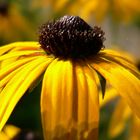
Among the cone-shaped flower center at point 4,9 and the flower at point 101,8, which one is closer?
the flower at point 101,8

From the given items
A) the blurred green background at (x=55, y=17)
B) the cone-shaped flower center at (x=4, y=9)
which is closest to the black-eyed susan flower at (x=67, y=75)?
the blurred green background at (x=55, y=17)

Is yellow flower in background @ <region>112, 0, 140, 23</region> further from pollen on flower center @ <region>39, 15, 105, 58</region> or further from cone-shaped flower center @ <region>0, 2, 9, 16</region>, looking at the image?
pollen on flower center @ <region>39, 15, 105, 58</region>

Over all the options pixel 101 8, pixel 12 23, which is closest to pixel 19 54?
pixel 101 8

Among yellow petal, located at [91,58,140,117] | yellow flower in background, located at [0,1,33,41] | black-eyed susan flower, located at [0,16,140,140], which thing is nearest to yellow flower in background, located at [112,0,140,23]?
yellow flower in background, located at [0,1,33,41]

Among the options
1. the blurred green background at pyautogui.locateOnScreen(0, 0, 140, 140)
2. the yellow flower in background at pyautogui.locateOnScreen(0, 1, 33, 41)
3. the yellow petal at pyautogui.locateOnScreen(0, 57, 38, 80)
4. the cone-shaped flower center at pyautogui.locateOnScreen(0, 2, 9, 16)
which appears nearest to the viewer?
the yellow petal at pyautogui.locateOnScreen(0, 57, 38, 80)

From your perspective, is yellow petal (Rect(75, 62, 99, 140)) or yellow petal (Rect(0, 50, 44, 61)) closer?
yellow petal (Rect(75, 62, 99, 140))

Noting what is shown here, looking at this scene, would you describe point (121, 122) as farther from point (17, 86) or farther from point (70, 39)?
point (17, 86)

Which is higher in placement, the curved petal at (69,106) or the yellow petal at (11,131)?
the curved petal at (69,106)

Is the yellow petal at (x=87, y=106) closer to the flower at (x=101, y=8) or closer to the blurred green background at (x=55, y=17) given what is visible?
the blurred green background at (x=55, y=17)
